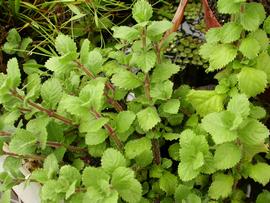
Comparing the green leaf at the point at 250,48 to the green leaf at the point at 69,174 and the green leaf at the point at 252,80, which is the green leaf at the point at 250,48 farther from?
the green leaf at the point at 69,174

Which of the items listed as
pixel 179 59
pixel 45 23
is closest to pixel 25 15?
pixel 45 23

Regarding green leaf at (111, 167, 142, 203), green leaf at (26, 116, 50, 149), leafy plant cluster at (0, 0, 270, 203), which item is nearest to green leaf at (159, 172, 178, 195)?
leafy plant cluster at (0, 0, 270, 203)

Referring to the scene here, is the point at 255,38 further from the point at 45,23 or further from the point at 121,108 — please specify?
the point at 45,23

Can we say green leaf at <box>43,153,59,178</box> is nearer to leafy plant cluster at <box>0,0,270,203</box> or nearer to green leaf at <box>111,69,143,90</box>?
leafy plant cluster at <box>0,0,270,203</box>

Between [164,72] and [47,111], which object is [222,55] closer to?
[164,72]

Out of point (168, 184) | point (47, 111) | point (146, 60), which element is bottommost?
point (168, 184)

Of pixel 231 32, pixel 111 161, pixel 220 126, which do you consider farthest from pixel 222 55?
pixel 111 161

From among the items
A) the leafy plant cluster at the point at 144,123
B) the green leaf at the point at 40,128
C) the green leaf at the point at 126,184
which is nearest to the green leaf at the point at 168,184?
the leafy plant cluster at the point at 144,123
